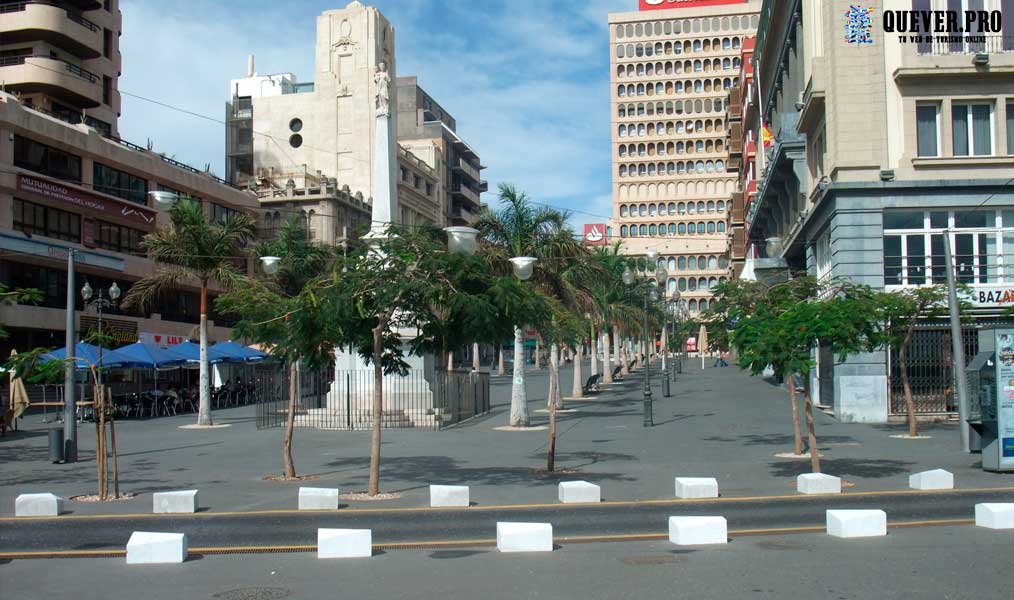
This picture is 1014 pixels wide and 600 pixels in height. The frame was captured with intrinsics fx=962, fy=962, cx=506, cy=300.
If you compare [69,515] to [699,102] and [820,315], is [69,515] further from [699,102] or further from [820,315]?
[699,102]

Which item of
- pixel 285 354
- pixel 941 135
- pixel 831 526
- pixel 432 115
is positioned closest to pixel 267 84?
pixel 432 115

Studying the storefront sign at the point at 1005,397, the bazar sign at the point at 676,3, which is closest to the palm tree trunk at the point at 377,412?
the storefront sign at the point at 1005,397

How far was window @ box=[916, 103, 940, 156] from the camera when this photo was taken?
2836cm

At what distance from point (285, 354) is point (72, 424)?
850cm

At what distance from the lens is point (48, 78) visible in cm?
5041

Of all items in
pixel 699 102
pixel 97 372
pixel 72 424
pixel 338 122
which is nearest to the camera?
pixel 97 372

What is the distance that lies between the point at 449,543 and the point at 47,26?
158 feet

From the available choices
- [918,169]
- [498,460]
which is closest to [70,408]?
[498,460]

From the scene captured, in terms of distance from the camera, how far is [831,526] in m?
11.9

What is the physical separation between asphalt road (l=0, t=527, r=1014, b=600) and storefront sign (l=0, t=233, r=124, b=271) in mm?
30974

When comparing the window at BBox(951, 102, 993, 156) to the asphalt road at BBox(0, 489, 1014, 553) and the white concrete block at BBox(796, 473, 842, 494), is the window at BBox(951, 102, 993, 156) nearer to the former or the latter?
the asphalt road at BBox(0, 489, 1014, 553)

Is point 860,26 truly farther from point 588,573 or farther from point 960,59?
point 588,573

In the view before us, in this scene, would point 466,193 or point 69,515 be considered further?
point 466,193

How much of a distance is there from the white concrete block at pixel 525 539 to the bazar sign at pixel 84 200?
38032mm
